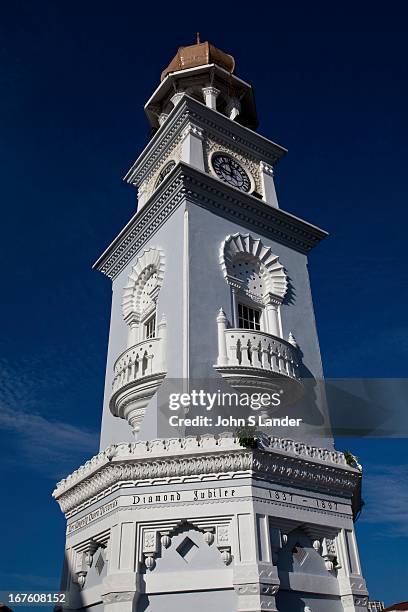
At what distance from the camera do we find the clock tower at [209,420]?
619 inches

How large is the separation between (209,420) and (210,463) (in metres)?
2.38

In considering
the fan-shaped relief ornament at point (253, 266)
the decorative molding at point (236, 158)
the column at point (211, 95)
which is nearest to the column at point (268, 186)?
the decorative molding at point (236, 158)

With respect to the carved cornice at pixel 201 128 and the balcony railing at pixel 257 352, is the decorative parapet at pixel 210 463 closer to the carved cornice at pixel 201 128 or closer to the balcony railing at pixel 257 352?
the balcony railing at pixel 257 352

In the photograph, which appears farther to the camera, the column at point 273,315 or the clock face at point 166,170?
the clock face at point 166,170

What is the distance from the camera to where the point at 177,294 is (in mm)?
20750

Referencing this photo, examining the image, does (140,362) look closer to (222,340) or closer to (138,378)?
(138,378)

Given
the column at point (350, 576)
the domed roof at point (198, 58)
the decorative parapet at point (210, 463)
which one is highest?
the domed roof at point (198, 58)

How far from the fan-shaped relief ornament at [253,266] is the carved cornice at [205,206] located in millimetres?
1090

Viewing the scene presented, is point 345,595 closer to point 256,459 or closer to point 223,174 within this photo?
point 256,459

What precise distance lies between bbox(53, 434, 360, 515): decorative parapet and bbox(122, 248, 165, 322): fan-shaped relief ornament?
23.1ft

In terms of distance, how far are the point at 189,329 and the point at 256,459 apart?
504 cm

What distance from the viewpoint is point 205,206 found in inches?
909

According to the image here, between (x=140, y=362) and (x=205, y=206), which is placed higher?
(x=205, y=206)

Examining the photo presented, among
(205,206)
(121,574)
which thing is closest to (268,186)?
(205,206)
